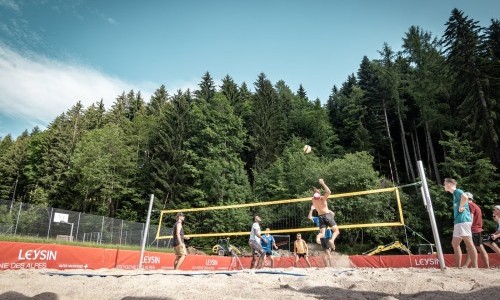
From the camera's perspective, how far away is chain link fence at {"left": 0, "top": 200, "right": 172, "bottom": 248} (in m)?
15.7

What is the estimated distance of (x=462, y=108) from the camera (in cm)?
2316

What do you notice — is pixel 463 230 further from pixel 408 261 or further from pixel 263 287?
pixel 408 261

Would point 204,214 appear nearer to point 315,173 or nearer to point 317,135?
point 315,173

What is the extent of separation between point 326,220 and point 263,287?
4174 mm

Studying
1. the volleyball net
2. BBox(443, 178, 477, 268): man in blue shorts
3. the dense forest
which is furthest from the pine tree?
BBox(443, 178, 477, 268): man in blue shorts

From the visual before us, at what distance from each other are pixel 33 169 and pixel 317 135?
35.7 metres

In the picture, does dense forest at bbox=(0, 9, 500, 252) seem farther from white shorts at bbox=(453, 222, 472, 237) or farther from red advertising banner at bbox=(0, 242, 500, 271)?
white shorts at bbox=(453, 222, 472, 237)

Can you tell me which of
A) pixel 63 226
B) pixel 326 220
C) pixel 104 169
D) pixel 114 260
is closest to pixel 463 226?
pixel 326 220

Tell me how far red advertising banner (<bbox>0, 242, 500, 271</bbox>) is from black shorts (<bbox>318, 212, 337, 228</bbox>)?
4.77m

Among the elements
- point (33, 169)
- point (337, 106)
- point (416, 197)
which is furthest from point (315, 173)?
point (33, 169)

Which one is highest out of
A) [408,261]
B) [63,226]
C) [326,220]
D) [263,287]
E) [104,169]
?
[104,169]

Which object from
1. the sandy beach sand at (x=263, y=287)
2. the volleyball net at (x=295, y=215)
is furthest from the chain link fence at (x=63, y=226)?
the sandy beach sand at (x=263, y=287)

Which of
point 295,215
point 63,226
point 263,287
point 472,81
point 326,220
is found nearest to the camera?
point 263,287

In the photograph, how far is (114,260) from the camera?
445 inches
